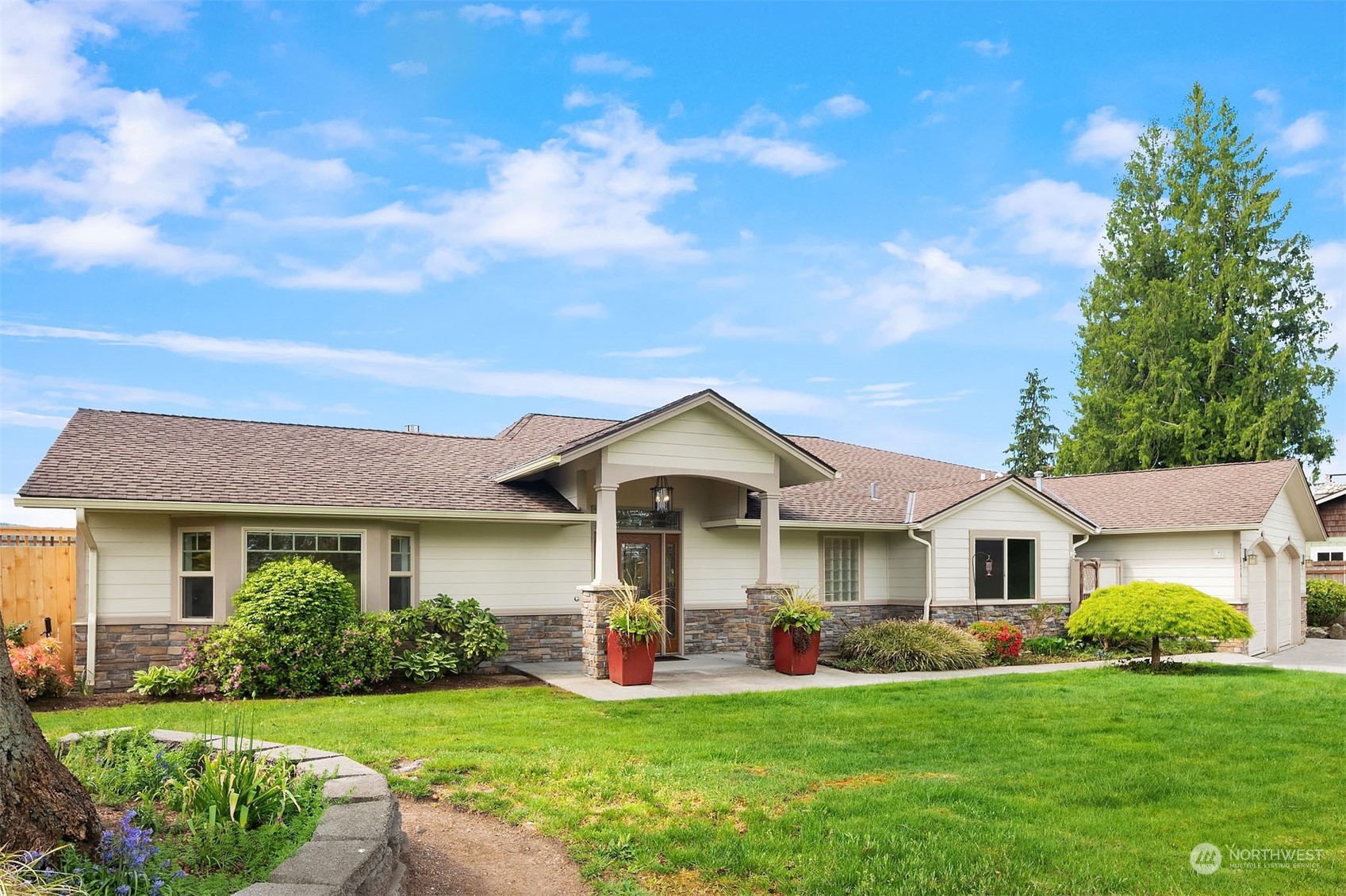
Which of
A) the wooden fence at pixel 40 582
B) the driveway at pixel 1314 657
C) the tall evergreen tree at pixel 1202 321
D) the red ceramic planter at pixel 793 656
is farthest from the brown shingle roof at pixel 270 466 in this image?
the tall evergreen tree at pixel 1202 321

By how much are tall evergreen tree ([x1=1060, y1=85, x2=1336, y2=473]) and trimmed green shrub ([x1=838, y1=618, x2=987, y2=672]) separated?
18.9 metres

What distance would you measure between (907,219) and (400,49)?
10.3 meters

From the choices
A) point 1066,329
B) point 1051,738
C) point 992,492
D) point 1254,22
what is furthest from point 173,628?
point 1066,329

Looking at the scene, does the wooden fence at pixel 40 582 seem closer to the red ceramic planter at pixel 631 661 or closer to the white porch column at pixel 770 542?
the red ceramic planter at pixel 631 661

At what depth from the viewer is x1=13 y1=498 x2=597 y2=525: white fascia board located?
11406 millimetres

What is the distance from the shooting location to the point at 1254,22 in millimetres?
15086

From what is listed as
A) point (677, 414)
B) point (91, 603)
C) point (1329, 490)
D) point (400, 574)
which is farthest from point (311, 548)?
point (1329, 490)

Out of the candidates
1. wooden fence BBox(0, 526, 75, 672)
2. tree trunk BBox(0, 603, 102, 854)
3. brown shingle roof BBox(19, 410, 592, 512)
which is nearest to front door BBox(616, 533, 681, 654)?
brown shingle roof BBox(19, 410, 592, 512)

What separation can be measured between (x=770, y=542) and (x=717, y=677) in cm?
230

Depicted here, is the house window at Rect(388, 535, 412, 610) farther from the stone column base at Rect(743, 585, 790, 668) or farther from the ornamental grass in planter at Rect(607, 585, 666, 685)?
the stone column base at Rect(743, 585, 790, 668)

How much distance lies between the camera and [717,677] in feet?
44.2

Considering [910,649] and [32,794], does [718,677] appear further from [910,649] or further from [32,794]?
[32,794]

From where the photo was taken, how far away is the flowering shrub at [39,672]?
11.1 metres

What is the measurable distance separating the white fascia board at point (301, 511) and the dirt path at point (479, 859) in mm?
7182
